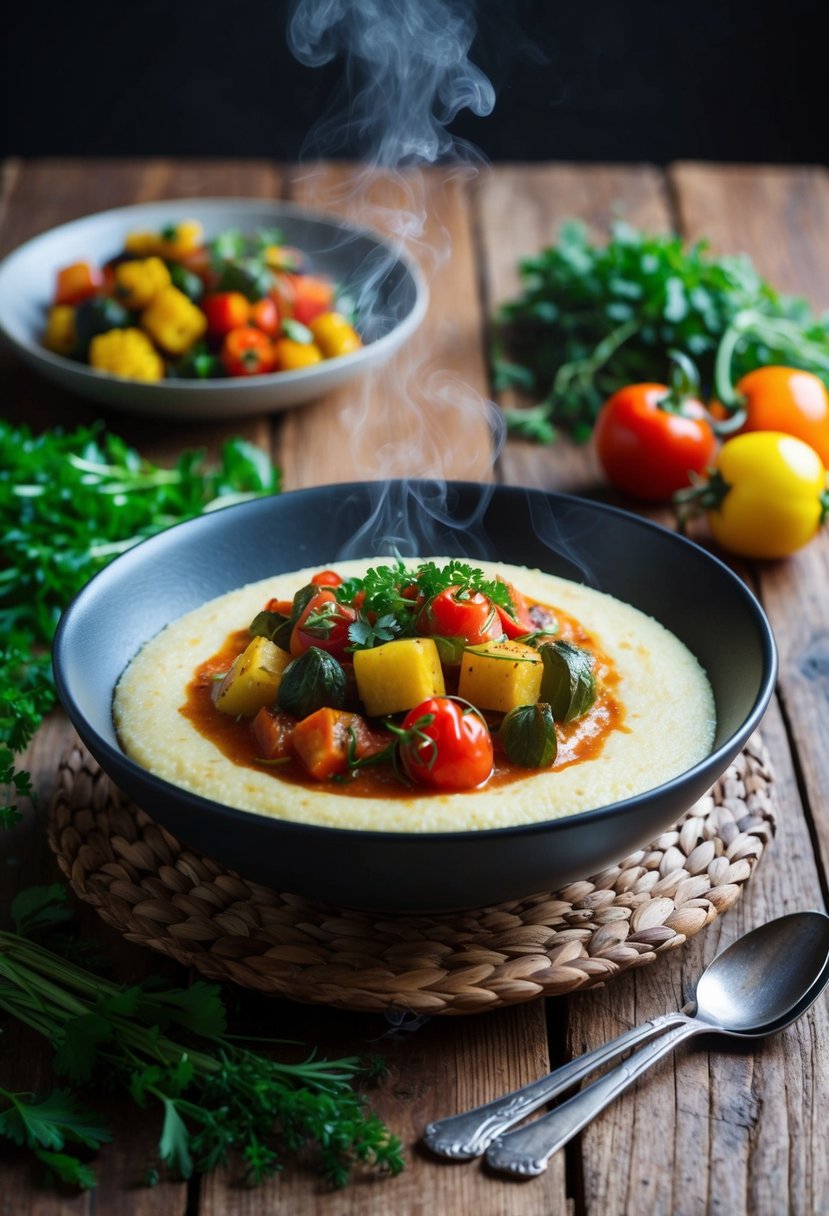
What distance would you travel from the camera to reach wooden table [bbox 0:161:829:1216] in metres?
2.15

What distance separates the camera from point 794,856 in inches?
Answer: 118

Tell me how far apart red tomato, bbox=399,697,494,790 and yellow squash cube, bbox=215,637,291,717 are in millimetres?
369

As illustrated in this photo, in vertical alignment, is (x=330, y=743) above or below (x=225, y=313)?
above

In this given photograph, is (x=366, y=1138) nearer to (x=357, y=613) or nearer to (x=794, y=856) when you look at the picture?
(x=357, y=613)

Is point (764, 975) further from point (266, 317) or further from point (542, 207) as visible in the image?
point (542, 207)

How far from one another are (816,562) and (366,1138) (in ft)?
8.96

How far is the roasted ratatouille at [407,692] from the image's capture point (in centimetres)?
252

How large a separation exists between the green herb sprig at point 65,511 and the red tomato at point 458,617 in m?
1.09

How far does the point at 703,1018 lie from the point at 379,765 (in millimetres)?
767

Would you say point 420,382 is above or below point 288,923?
below

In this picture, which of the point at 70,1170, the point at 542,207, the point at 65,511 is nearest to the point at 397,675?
the point at 70,1170

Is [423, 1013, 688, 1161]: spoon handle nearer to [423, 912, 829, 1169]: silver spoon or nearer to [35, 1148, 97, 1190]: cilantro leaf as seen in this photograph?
[423, 912, 829, 1169]: silver spoon

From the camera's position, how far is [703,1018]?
8.01 ft

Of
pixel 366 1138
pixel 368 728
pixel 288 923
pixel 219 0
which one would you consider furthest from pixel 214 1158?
pixel 219 0
